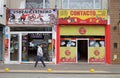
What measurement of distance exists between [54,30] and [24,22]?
256 centimetres

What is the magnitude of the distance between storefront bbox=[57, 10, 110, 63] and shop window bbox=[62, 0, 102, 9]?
2.05 feet

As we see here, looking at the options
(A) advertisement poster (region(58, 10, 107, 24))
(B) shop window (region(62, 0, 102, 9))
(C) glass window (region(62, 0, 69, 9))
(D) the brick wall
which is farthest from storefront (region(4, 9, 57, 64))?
(D) the brick wall

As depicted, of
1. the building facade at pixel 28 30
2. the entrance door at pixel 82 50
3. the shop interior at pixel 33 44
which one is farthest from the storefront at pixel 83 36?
the shop interior at pixel 33 44

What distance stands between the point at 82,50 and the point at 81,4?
12.6 ft

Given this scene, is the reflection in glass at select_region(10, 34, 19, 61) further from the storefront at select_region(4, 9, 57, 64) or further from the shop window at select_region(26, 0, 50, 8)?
the shop window at select_region(26, 0, 50, 8)

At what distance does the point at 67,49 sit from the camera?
97.9 ft

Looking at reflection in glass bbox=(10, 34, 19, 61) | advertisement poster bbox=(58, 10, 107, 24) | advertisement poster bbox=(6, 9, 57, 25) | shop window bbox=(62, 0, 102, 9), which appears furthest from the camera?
reflection in glass bbox=(10, 34, 19, 61)

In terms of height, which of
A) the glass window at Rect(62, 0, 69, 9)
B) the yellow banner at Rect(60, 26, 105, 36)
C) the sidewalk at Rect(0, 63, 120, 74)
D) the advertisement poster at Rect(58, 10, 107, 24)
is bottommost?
the sidewalk at Rect(0, 63, 120, 74)

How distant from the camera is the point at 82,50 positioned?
1186 inches

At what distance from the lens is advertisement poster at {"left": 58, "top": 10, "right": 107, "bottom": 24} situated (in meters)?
29.3

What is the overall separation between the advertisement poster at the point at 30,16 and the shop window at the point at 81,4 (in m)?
1.28

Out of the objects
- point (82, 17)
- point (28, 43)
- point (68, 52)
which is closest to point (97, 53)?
point (68, 52)

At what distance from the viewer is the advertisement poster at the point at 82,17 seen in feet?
96.3

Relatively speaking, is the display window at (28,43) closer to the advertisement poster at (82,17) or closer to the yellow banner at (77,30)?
the yellow banner at (77,30)
